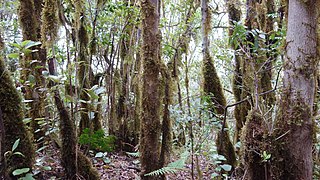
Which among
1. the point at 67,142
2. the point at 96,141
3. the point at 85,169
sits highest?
the point at 67,142

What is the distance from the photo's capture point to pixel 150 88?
118 inches

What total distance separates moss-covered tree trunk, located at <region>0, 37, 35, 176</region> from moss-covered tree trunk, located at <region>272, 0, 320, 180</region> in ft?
8.73

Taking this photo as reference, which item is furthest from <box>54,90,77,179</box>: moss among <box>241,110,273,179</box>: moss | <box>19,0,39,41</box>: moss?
<box>241,110,273,179</box>: moss

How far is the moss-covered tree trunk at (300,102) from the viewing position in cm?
298

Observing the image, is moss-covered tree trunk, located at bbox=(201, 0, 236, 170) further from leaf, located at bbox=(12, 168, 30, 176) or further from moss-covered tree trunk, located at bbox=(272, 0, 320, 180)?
leaf, located at bbox=(12, 168, 30, 176)

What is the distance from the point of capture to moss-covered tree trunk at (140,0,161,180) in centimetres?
301

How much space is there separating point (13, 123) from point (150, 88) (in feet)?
4.69

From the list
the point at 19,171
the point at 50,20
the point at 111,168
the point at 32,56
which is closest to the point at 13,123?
the point at 19,171

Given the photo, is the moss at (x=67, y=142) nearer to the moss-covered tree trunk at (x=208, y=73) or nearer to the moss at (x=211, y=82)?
the moss-covered tree trunk at (x=208, y=73)

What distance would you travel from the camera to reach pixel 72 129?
2861 millimetres

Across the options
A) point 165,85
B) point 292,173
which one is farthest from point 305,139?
point 165,85

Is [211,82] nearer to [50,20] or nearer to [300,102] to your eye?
[300,102]

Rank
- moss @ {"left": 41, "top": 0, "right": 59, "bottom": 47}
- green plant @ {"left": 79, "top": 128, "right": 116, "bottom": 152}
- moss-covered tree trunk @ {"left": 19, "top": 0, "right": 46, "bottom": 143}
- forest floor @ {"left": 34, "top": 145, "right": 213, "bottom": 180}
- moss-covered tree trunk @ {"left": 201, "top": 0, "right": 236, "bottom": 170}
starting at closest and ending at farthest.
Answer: moss @ {"left": 41, "top": 0, "right": 59, "bottom": 47}
forest floor @ {"left": 34, "top": 145, "right": 213, "bottom": 180}
moss-covered tree trunk @ {"left": 19, "top": 0, "right": 46, "bottom": 143}
green plant @ {"left": 79, "top": 128, "right": 116, "bottom": 152}
moss-covered tree trunk @ {"left": 201, "top": 0, "right": 236, "bottom": 170}

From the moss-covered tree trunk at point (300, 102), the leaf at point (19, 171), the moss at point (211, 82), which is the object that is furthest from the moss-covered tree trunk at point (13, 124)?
the moss at point (211, 82)
